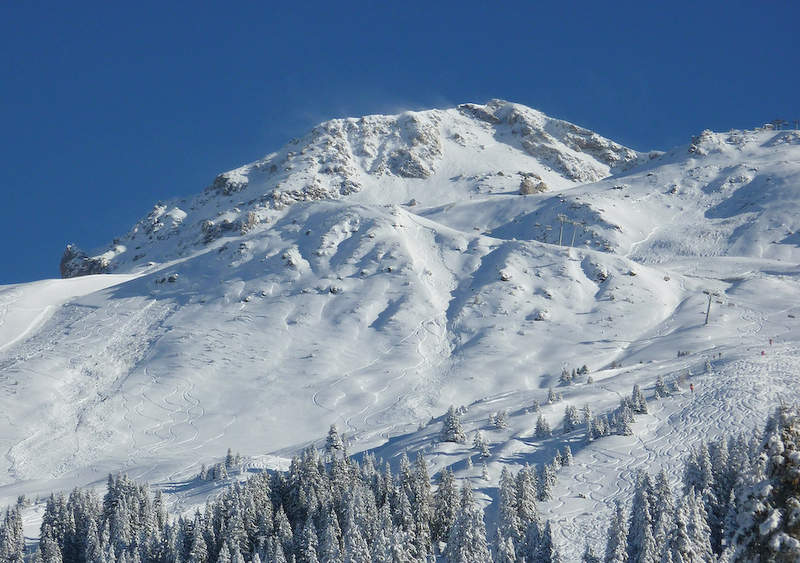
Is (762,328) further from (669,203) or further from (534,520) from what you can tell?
(669,203)

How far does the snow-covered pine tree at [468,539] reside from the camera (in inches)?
1505

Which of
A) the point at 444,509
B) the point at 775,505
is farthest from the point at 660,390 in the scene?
the point at 775,505

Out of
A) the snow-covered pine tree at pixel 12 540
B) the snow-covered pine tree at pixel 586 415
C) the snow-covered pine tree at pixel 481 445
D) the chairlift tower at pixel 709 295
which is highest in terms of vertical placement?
the chairlift tower at pixel 709 295

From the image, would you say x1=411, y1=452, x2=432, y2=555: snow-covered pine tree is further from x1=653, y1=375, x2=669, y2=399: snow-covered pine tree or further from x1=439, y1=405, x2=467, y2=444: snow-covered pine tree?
x1=653, y1=375, x2=669, y2=399: snow-covered pine tree

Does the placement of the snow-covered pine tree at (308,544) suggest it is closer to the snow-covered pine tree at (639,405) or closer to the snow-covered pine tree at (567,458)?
the snow-covered pine tree at (567,458)

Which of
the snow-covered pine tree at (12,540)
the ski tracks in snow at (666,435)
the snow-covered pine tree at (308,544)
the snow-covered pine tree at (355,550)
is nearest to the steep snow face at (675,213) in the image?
the ski tracks in snow at (666,435)

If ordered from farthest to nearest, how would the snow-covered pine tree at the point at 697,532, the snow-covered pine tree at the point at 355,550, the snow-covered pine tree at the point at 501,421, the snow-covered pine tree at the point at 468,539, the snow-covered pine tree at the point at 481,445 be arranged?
the snow-covered pine tree at the point at 501,421 < the snow-covered pine tree at the point at 481,445 < the snow-covered pine tree at the point at 355,550 < the snow-covered pine tree at the point at 468,539 < the snow-covered pine tree at the point at 697,532

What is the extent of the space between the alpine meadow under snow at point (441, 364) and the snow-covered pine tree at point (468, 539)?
13cm

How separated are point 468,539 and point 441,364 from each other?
59.5m

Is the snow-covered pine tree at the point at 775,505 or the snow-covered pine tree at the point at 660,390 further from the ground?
the snow-covered pine tree at the point at 775,505

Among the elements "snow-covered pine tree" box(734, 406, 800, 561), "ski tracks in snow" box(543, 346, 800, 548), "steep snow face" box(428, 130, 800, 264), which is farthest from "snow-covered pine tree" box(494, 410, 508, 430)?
"steep snow face" box(428, 130, 800, 264)

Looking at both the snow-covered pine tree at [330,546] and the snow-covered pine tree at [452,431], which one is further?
the snow-covered pine tree at [452,431]

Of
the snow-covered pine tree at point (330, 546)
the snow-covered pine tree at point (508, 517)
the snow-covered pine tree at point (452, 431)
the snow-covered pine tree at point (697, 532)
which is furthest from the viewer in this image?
the snow-covered pine tree at point (452, 431)

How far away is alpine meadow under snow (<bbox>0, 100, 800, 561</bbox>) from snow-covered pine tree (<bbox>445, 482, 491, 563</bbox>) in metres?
0.13
